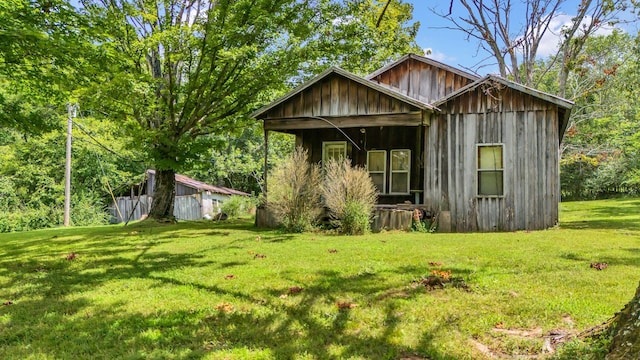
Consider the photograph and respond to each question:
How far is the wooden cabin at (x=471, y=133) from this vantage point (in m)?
12.1

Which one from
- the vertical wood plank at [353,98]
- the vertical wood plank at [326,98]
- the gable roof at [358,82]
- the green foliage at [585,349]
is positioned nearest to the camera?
the green foliage at [585,349]

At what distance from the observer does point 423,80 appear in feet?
57.8

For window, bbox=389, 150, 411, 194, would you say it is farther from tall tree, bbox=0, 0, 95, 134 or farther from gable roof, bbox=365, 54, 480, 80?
tall tree, bbox=0, 0, 95, 134

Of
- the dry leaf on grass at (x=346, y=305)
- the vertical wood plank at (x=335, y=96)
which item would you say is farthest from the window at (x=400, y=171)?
the dry leaf on grass at (x=346, y=305)

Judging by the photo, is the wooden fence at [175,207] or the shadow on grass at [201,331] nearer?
the shadow on grass at [201,331]

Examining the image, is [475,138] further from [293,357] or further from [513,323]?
[293,357]

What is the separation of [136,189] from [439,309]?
106 feet

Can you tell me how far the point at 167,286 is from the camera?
18.9 ft

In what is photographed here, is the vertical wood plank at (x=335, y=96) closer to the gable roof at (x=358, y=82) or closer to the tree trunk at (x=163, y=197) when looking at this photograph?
the gable roof at (x=358, y=82)

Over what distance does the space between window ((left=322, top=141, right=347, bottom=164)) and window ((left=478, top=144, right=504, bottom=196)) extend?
16.0 feet

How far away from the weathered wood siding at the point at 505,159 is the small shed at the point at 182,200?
19.3m

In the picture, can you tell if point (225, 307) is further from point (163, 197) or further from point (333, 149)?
point (163, 197)

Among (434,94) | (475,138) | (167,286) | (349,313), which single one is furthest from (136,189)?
(349,313)

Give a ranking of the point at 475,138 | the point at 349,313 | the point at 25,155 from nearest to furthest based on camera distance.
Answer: the point at 349,313 < the point at 475,138 < the point at 25,155
